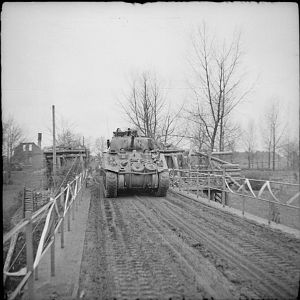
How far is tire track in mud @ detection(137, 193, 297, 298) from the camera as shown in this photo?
4016 millimetres

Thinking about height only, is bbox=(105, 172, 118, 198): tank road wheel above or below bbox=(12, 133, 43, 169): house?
below

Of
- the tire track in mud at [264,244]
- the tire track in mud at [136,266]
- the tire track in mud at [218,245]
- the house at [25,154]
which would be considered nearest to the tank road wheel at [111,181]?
the tire track in mud at [218,245]

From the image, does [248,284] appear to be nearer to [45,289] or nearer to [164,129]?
[45,289]

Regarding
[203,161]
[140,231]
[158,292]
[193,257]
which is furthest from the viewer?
[203,161]

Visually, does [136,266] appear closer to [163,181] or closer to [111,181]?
[111,181]

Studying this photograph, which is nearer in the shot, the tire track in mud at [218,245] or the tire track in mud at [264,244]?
the tire track in mud at [218,245]

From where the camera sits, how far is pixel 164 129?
29.7 m

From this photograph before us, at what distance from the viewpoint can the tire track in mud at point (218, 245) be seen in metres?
4.02

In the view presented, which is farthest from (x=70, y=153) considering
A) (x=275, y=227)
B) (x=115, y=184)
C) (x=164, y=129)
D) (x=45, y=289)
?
(x=45, y=289)

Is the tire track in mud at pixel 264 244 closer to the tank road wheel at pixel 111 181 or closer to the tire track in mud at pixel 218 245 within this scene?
the tire track in mud at pixel 218 245

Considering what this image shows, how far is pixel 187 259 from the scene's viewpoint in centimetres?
515

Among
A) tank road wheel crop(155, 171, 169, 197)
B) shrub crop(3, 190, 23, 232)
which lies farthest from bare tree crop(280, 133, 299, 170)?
shrub crop(3, 190, 23, 232)

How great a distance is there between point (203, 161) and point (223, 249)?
67.8 feet

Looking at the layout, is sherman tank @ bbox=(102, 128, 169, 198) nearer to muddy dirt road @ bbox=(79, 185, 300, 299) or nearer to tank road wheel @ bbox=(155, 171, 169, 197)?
tank road wheel @ bbox=(155, 171, 169, 197)
